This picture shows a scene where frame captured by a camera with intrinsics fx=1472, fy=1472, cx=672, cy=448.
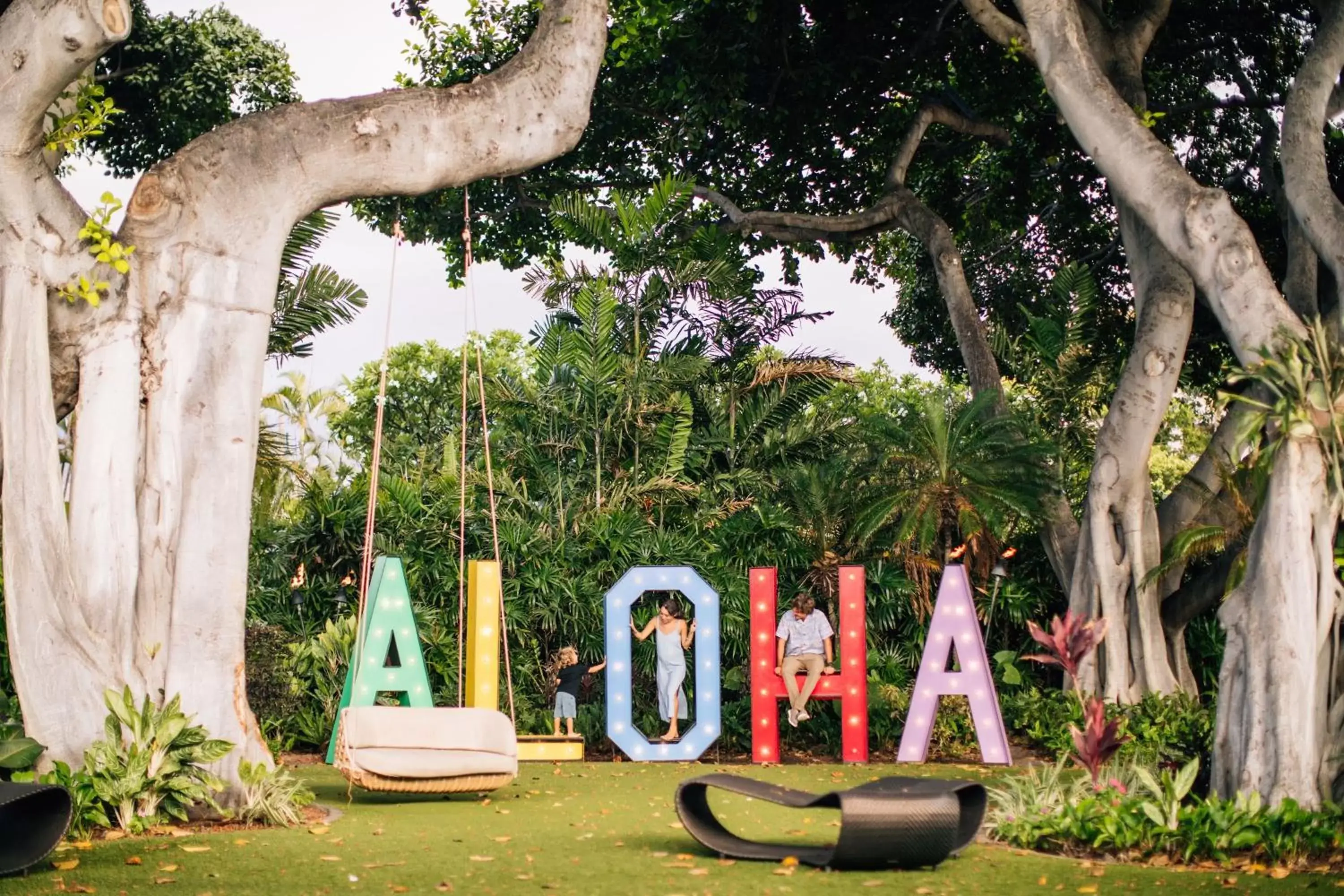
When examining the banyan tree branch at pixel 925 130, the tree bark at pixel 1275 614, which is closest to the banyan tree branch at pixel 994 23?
the banyan tree branch at pixel 925 130

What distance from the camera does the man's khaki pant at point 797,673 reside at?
47.5ft

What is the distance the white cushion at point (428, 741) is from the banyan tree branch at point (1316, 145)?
23.4 feet

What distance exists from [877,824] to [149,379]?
5395mm

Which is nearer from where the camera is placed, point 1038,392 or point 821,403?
point 1038,392

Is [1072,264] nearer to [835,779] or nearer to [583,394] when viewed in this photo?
[583,394]

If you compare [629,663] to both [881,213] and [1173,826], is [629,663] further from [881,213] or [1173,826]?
[1173,826]

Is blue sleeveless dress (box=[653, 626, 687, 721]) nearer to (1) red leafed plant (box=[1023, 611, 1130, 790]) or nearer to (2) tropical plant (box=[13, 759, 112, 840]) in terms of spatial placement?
(1) red leafed plant (box=[1023, 611, 1130, 790])

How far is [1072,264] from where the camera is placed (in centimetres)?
1789

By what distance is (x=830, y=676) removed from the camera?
14.5 meters

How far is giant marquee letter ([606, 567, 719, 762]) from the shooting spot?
14.0m

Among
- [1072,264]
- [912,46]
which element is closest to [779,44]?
[912,46]

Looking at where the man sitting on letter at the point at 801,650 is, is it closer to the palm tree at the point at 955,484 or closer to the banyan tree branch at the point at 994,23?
the palm tree at the point at 955,484

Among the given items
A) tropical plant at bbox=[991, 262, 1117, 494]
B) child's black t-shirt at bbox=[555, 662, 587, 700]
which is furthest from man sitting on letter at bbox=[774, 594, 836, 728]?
tropical plant at bbox=[991, 262, 1117, 494]

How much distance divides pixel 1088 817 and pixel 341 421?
27.7m
